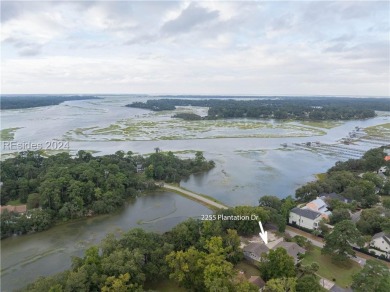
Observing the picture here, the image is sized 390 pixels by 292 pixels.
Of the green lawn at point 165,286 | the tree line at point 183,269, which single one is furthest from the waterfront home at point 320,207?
the green lawn at point 165,286

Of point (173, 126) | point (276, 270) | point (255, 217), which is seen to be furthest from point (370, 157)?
point (173, 126)

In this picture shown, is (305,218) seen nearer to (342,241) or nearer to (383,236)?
(342,241)

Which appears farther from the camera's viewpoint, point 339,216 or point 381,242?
point 339,216

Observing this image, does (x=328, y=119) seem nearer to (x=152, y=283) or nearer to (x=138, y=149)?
(x=138, y=149)

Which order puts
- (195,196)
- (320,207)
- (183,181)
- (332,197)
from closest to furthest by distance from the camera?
(320,207) → (332,197) → (195,196) → (183,181)

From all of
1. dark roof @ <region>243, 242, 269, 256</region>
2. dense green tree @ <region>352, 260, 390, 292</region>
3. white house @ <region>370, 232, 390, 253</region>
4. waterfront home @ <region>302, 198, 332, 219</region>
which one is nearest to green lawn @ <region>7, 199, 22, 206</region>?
dark roof @ <region>243, 242, 269, 256</region>

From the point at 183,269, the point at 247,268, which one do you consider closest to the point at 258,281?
the point at 247,268

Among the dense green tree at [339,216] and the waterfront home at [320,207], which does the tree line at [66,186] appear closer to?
the waterfront home at [320,207]

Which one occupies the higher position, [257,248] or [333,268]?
[257,248]
